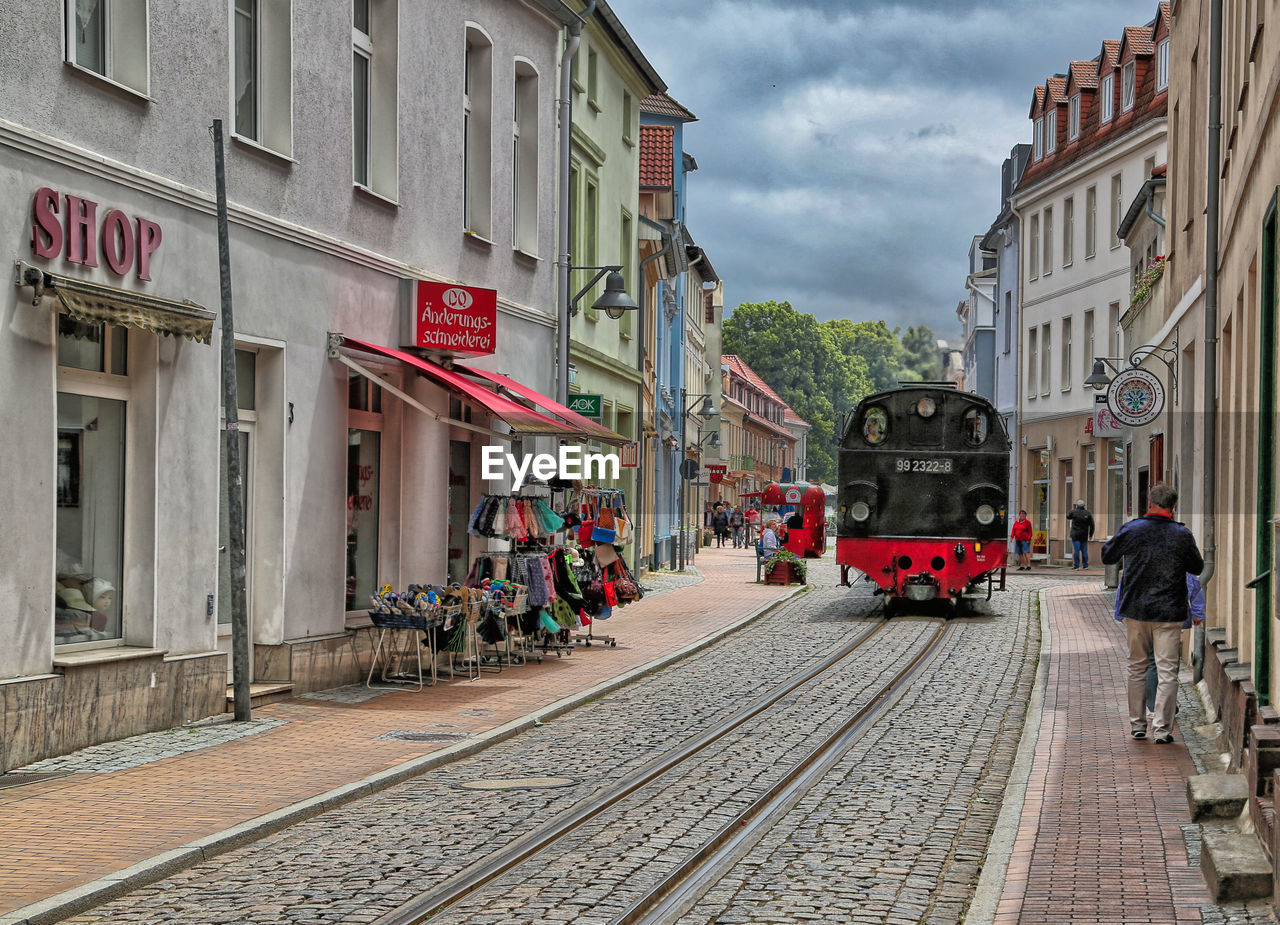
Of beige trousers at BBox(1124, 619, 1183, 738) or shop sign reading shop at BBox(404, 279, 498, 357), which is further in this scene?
shop sign reading shop at BBox(404, 279, 498, 357)

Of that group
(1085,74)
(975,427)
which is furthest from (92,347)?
(1085,74)

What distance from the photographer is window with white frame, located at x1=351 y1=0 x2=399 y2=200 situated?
50.9 feet

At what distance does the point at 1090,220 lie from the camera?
139 ft

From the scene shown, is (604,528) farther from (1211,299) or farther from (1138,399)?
(1211,299)

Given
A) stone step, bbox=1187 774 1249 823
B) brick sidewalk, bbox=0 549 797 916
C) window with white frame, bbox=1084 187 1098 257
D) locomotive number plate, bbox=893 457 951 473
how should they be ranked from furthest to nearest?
window with white frame, bbox=1084 187 1098 257 → locomotive number plate, bbox=893 457 951 473 → stone step, bbox=1187 774 1249 823 → brick sidewalk, bbox=0 549 797 916

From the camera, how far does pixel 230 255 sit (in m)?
12.4

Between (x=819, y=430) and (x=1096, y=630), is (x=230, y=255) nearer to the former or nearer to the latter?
(x=1096, y=630)

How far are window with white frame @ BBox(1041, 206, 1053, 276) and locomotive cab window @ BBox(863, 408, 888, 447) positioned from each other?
2270 cm

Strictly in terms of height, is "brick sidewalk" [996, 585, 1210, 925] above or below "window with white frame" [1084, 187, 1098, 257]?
below

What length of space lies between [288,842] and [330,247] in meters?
7.45

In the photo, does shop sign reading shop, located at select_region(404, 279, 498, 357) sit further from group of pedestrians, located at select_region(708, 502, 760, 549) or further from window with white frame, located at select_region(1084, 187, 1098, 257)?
group of pedestrians, located at select_region(708, 502, 760, 549)

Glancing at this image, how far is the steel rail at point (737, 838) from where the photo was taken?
21.6 feet

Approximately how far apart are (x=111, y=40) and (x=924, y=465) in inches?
591

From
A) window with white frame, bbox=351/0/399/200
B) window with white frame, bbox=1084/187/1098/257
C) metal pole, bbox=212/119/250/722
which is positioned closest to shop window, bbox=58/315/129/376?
metal pole, bbox=212/119/250/722
